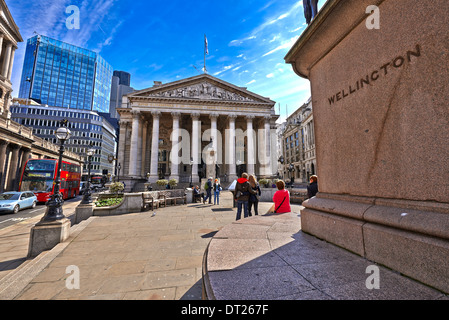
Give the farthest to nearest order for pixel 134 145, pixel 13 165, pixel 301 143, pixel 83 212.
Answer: pixel 301 143 → pixel 134 145 → pixel 13 165 → pixel 83 212

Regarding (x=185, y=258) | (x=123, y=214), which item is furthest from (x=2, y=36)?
(x=185, y=258)

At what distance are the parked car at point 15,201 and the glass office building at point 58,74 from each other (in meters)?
94.9

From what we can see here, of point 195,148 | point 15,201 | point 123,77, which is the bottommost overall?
point 15,201

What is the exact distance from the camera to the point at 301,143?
202ft

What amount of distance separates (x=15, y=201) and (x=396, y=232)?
20614 mm

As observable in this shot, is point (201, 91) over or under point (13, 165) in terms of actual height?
over

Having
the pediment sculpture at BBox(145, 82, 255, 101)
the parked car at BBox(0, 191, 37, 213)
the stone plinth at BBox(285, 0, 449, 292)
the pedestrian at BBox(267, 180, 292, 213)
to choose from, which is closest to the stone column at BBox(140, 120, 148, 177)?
the pediment sculpture at BBox(145, 82, 255, 101)

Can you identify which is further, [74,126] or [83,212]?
[74,126]

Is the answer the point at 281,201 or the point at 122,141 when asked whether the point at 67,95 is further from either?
the point at 281,201

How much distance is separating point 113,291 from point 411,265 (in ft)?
11.9

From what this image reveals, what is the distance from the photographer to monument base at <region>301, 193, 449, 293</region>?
58.4 inches

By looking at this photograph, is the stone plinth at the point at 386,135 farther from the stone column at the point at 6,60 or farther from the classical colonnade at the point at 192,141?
the stone column at the point at 6,60

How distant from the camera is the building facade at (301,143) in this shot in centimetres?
5268

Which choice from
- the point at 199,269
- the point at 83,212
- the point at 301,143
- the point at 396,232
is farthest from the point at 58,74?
the point at 396,232
